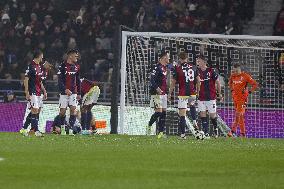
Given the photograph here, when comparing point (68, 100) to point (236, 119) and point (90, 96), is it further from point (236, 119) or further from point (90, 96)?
point (236, 119)

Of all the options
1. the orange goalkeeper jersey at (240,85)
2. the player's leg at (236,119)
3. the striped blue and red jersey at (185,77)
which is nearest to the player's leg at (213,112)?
the player's leg at (236,119)

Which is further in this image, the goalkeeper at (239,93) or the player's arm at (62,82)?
the goalkeeper at (239,93)

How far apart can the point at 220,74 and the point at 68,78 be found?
18.9 ft

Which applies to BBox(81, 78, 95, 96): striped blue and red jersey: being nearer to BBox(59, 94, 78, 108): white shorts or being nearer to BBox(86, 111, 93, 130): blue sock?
BBox(86, 111, 93, 130): blue sock

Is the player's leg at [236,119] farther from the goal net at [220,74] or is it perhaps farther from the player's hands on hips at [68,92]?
the player's hands on hips at [68,92]

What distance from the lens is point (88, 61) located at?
102 feet

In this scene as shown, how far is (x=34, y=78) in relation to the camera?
67.9 ft

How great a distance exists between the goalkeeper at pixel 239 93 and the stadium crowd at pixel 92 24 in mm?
6543

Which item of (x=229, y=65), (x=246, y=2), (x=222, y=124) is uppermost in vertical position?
(x=246, y=2)

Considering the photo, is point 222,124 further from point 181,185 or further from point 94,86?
point 181,185

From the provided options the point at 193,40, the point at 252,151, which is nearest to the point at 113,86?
the point at 193,40

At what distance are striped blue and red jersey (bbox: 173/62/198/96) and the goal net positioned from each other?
314 cm

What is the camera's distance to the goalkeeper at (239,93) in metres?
23.8

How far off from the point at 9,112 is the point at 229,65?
6885 mm
